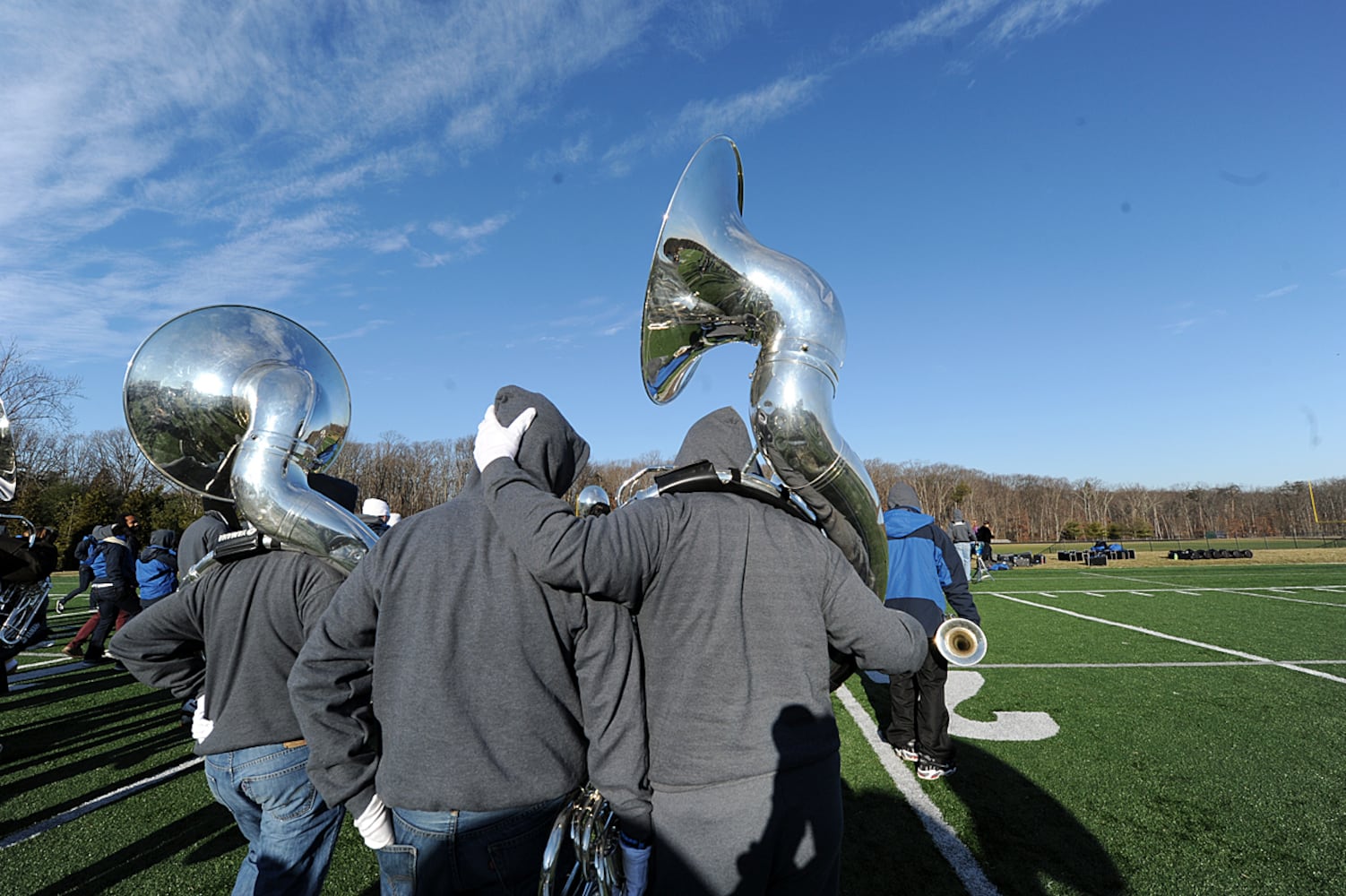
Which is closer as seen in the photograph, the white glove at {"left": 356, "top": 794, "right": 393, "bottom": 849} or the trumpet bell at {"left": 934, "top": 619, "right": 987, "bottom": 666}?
the white glove at {"left": 356, "top": 794, "right": 393, "bottom": 849}

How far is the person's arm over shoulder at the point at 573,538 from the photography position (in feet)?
5.81

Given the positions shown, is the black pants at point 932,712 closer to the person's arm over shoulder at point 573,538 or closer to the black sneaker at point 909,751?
the black sneaker at point 909,751

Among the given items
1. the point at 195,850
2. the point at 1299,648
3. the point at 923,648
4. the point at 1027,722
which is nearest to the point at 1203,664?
the point at 1299,648

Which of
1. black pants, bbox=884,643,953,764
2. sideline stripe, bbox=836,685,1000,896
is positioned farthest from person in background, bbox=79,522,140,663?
black pants, bbox=884,643,953,764

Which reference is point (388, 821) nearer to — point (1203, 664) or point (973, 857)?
point (973, 857)

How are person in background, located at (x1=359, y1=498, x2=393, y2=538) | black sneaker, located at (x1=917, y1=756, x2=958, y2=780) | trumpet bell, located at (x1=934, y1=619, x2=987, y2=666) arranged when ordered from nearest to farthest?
trumpet bell, located at (x1=934, y1=619, x2=987, y2=666)
black sneaker, located at (x1=917, y1=756, x2=958, y2=780)
person in background, located at (x1=359, y1=498, x2=393, y2=538)

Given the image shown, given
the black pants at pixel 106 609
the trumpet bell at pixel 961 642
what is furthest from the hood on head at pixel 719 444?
the black pants at pixel 106 609

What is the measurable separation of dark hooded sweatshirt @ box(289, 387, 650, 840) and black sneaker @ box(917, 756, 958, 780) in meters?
3.76

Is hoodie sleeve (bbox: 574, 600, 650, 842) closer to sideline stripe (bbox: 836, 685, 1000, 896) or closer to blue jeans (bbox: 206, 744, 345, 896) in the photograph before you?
blue jeans (bbox: 206, 744, 345, 896)

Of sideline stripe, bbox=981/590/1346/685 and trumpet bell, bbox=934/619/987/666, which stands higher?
trumpet bell, bbox=934/619/987/666

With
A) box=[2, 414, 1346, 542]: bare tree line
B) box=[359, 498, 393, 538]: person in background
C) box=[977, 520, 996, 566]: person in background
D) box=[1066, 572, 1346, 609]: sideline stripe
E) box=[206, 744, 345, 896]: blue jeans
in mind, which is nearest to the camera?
box=[206, 744, 345, 896]: blue jeans

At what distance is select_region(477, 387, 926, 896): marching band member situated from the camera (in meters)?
1.86

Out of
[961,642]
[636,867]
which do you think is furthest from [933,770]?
[636,867]

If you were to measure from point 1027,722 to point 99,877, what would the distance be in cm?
669
